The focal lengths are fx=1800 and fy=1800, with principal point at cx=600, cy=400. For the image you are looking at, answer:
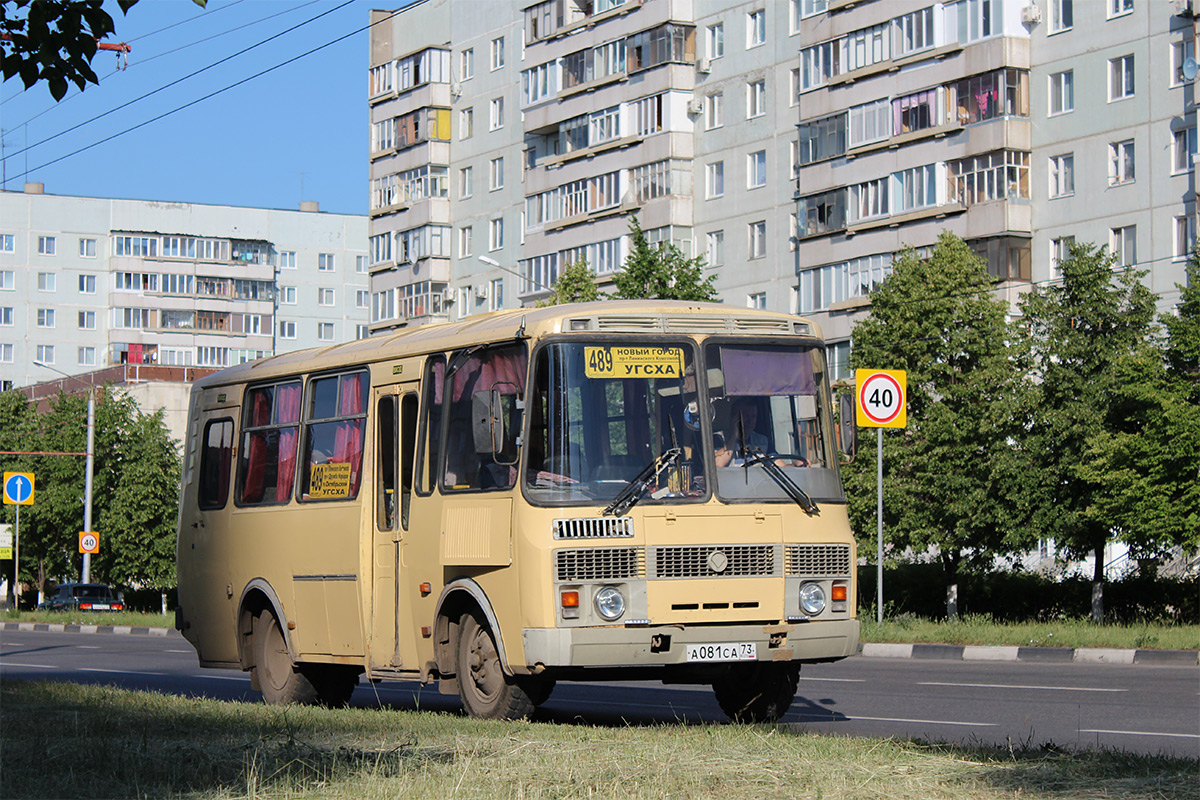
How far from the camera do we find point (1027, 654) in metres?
23.8

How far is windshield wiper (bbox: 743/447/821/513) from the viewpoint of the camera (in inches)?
503

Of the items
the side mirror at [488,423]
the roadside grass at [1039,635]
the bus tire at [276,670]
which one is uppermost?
the side mirror at [488,423]

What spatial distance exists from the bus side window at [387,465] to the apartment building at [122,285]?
364 feet

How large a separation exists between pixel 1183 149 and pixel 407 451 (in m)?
42.7

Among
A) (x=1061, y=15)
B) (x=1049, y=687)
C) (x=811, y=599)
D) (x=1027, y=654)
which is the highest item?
(x=1061, y=15)

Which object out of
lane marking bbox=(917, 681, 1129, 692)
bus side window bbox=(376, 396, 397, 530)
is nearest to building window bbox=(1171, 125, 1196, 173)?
lane marking bbox=(917, 681, 1129, 692)

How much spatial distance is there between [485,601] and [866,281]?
158 ft

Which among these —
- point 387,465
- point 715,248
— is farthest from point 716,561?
point 715,248

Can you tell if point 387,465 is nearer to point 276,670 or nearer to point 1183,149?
point 276,670

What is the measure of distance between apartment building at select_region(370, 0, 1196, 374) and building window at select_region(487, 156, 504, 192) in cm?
16

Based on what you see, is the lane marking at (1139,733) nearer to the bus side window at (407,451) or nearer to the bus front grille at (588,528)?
the bus front grille at (588,528)

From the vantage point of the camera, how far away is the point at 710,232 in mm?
69438

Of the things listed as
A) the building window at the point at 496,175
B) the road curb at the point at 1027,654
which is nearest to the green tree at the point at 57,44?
the road curb at the point at 1027,654

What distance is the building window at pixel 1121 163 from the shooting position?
53656mm
